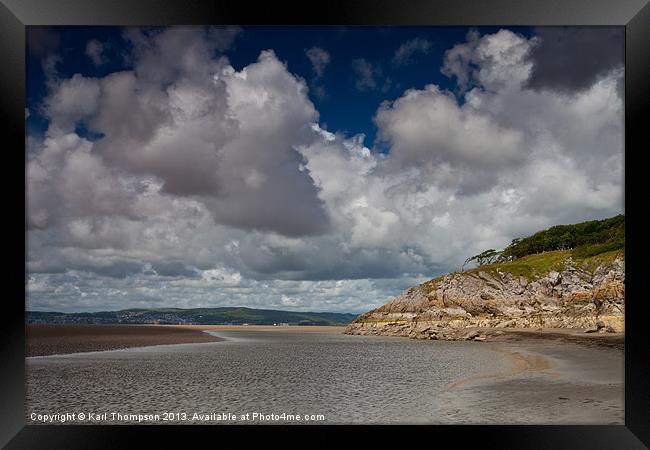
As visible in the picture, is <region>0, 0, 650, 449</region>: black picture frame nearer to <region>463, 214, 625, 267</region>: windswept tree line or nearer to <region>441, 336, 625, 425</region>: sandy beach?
<region>441, 336, 625, 425</region>: sandy beach

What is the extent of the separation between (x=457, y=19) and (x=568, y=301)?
44332mm

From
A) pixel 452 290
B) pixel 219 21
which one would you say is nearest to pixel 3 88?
pixel 219 21

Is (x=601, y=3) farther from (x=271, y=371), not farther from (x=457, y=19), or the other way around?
(x=271, y=371)

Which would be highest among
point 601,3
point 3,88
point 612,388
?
point 601,3

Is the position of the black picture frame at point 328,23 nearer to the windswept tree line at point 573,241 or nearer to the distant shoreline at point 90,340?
the distant shoreline at point 90,340

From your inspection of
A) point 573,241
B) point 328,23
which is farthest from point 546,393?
point 573,241

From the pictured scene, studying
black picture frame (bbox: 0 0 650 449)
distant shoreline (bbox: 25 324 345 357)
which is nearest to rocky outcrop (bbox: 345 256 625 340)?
distant shoreline (bbox: 25 324 345 357)

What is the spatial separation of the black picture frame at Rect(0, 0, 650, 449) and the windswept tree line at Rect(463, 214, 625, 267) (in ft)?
186

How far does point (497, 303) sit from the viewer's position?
51.2 m

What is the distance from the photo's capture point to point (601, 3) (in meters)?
6.14

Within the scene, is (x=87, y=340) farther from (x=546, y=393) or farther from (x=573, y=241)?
(x=573, y=241)

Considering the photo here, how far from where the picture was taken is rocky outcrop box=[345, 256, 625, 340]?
39031 millimetres

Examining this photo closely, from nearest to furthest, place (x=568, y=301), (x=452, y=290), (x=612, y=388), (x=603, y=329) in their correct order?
(x=612, y=388)
(x=603, y=329)
(x=568, y=301)
(x=452, y=290)

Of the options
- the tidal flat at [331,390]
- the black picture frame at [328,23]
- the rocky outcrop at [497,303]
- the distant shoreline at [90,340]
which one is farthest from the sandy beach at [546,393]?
the rocky outcrop at [497,303]
